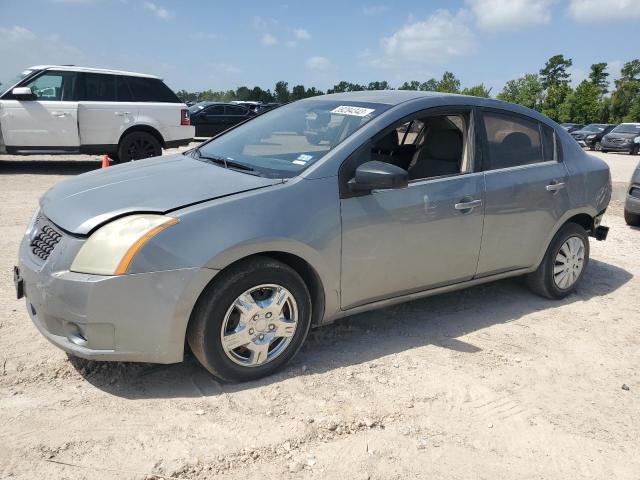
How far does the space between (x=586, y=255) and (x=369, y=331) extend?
7.64 ft

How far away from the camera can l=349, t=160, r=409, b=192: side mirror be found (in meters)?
3.26

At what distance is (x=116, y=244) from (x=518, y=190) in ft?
9.65

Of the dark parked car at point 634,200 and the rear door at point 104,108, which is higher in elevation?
the rear door at point 104,108

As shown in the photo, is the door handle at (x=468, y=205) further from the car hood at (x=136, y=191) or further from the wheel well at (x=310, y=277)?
the car hood at (x=136, y=191)

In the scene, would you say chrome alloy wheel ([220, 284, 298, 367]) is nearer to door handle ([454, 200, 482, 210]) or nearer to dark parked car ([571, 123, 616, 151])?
door handle ([454, 200, 482, 210])

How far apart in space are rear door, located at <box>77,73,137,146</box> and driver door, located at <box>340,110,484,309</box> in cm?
804

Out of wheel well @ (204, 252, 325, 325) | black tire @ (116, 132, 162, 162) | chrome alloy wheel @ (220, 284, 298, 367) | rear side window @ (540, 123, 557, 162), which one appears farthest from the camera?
black tire @ (116, 132, 162, 162)

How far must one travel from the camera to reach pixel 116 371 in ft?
10.5

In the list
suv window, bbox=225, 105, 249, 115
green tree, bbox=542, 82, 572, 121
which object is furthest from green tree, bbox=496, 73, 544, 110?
suv window, bbox=225, 105, 249, 115

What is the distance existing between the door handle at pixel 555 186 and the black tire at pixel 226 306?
239 cm

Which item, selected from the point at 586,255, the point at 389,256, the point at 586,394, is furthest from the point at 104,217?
the point at 586,255

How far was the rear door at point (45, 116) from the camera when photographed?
10.1 m

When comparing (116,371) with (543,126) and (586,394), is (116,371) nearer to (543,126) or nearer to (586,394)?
(586,394)

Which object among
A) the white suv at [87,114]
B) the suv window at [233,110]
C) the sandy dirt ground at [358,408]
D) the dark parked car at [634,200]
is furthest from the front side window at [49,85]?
the suv window at [233,110]
